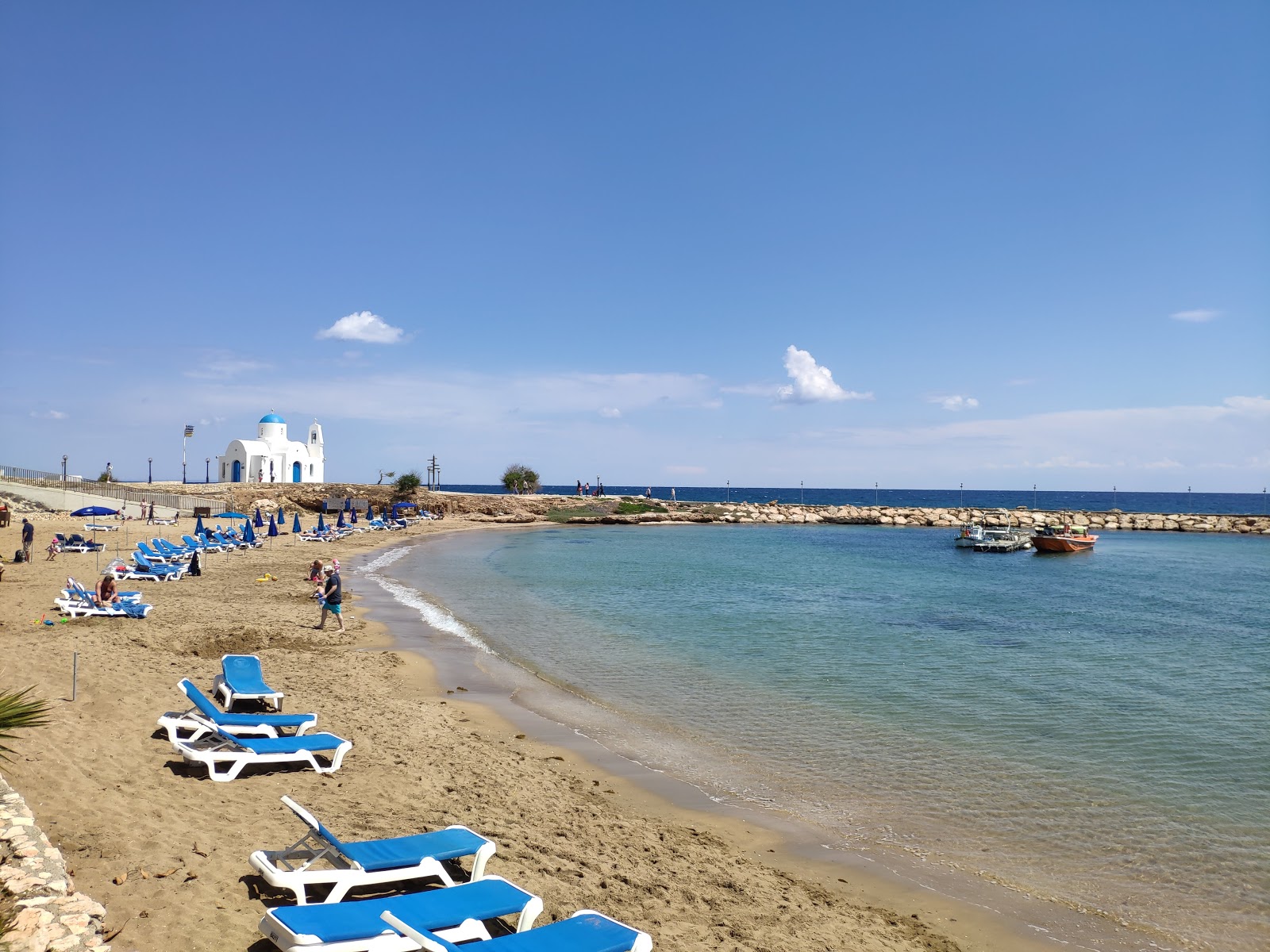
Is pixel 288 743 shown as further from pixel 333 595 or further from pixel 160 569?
pixel 160 569

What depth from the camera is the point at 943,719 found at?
1180 cm

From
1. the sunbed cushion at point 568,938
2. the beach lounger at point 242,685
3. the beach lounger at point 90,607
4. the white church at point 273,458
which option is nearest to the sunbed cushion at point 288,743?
the beach lounger at point 242,685

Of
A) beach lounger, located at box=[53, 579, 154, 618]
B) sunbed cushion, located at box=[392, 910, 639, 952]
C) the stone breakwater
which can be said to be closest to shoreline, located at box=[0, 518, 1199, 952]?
the stone breakwater

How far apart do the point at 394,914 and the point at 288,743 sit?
381cm

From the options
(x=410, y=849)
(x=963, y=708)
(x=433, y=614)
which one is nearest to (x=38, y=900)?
(x=410, y=849)

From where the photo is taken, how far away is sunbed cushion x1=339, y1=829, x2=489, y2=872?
5.26 metres

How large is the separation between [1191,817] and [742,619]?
13.1m

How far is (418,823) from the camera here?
677cm

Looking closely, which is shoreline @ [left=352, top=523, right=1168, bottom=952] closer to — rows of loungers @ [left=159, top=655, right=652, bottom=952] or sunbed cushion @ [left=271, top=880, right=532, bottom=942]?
rows of loungers @ [left=159, top=655, right=652, bottom=952]

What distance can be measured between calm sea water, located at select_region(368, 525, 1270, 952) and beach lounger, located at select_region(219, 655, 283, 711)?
4.44 metres

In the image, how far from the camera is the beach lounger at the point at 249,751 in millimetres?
7328

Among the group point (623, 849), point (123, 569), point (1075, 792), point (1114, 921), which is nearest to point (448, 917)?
point (623, 849)

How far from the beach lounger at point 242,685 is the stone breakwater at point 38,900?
456 centimetres

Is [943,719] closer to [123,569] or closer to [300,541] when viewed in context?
[123,569]
